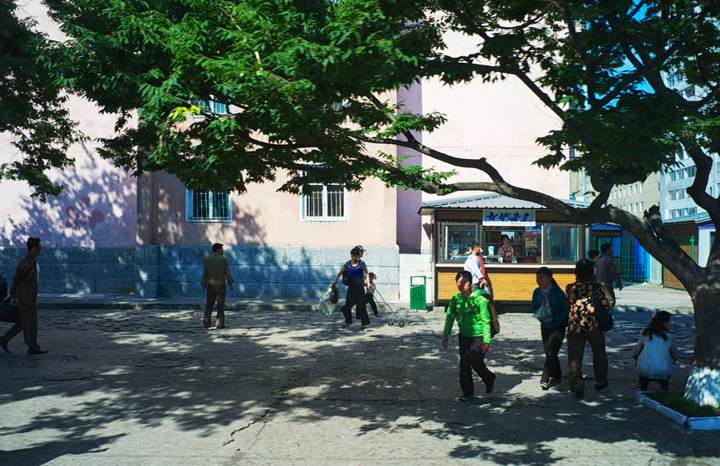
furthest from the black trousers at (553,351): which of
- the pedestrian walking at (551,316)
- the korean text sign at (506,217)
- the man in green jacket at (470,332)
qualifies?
the korean text sign at (506,217)

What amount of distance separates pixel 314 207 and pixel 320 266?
1917mm

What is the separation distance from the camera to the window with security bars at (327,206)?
20.1 metres

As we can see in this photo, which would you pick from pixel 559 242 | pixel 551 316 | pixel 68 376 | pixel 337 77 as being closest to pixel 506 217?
pixel 559 242

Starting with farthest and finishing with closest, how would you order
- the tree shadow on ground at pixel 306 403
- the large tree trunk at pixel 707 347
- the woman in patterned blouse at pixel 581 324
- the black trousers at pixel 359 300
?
the black trousers at pixel 359 300 < the woman in patterned blouse at pixel 581 324 < the large tree trunk at pixel 707 347 < the tree shadow on ground at pixel 306 403

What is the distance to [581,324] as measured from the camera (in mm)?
7586

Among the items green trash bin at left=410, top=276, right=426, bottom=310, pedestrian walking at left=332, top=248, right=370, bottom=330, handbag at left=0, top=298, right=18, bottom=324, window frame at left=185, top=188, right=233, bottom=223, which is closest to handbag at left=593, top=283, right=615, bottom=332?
pedestrian walking at left=332, top=248, right=370, bottom=330

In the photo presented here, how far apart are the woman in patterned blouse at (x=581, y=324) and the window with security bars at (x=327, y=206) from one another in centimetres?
1279

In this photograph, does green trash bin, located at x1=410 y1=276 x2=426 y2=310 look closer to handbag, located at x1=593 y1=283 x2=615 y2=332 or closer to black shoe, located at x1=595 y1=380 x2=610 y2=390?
black shoe, located at x1=595 y1=380 x2=610 y2=390

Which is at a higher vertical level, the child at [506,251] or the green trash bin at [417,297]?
the child at [506,251]

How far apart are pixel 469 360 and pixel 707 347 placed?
8.29 ft

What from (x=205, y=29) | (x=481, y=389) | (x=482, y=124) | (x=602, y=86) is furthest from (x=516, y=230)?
(x=205, y=29)

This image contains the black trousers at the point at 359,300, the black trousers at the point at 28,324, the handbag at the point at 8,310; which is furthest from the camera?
the black trousers at the point at 359,300

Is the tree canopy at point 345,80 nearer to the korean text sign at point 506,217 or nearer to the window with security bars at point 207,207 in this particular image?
the korean text sign at point 506,217

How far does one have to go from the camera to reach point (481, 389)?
26.1 feet
